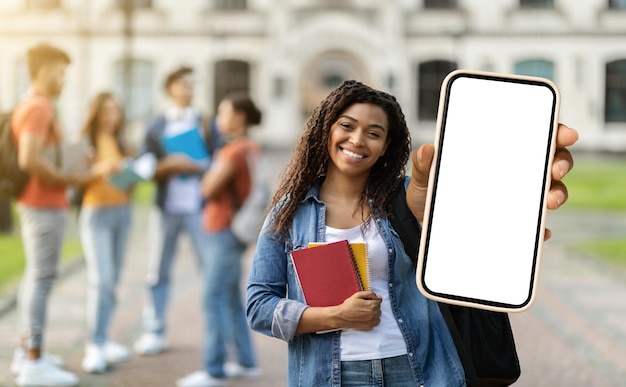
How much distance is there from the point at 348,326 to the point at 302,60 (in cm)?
3218

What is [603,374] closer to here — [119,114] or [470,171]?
[119,114]

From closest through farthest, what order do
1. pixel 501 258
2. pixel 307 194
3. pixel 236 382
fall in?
pixel 501 258, pixel 307 194, pixel 236 382

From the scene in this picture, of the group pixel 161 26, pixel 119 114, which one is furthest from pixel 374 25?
pixel 119 114

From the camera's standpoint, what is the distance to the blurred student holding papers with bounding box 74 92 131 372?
611cm

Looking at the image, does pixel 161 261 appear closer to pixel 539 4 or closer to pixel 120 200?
pixel 120 200

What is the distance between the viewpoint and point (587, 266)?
432 inches

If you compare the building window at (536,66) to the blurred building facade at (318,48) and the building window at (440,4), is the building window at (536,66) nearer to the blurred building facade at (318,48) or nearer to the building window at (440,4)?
the blurred building facade at (318,48)

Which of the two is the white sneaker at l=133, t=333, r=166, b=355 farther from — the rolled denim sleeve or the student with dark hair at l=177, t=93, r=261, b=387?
the rolled denim sleeve

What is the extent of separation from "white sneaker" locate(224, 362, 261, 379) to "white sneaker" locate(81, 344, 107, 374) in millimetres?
776

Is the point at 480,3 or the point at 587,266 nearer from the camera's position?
the point at 587,266

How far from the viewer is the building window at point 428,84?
114ft

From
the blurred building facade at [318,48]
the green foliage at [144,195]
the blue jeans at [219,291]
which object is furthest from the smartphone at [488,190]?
the blurred building facade at [318,48]

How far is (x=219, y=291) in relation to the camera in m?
5.73

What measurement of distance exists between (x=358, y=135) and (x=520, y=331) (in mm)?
5022
